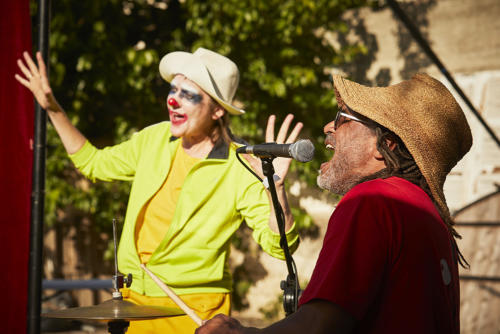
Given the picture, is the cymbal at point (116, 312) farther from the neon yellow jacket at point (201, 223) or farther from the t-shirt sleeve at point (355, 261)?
the t-shirt sleeve at point (355, 261)

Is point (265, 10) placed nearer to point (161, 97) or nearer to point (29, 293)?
point (161, 97)

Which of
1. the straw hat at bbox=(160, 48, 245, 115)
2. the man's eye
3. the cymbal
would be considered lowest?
the cymbal

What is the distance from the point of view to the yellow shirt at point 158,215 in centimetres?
248

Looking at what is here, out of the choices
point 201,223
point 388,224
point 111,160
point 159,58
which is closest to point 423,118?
point 388,224

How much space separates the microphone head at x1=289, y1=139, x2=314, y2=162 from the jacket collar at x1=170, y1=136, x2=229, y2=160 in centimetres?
93

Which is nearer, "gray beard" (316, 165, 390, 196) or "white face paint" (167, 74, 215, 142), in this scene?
"gray beard" (316, 165, 390, 196)

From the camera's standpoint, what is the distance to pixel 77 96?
601 cm

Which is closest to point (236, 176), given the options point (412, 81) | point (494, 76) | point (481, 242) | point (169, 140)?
point (169, 140)

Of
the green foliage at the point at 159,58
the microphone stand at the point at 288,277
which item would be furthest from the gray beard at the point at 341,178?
the green foliage at the point at 159,58

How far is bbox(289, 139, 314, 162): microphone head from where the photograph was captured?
5.29 ft

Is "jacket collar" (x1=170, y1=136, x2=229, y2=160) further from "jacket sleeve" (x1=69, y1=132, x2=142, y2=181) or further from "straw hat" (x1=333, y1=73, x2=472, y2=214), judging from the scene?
"straw hat" (x1=333, y1=73, x2=472, y2=214)

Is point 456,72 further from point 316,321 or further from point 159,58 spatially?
point 316,321

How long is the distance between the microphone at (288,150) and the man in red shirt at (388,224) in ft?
0.46

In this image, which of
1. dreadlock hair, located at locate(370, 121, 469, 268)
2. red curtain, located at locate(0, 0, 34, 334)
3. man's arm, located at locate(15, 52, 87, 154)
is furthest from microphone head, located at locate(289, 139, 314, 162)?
red curtain, located at locate(0, 0, 34, 334)
